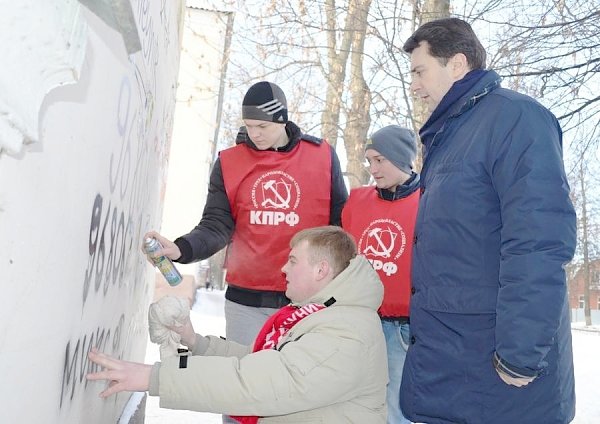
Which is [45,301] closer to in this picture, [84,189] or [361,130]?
[84,189]

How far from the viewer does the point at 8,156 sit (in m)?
0.99

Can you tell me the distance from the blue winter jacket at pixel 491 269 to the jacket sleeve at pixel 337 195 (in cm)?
114

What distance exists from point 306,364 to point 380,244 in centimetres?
142

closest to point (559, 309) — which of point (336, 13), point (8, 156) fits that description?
point (8, 156)

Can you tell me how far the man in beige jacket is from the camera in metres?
1.90

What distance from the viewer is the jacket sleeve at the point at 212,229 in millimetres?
3006

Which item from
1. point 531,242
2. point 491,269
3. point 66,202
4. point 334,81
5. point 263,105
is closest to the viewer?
point 66,202

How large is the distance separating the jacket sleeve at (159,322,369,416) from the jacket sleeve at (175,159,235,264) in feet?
3.57

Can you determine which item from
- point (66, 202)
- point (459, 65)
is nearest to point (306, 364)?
point (66, 202)

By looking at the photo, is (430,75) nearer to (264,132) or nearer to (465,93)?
(465,93)

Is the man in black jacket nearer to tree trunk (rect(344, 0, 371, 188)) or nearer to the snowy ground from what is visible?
the snowy ground

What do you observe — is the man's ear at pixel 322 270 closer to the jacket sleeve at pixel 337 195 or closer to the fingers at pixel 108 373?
the fingers at pixel 108 373

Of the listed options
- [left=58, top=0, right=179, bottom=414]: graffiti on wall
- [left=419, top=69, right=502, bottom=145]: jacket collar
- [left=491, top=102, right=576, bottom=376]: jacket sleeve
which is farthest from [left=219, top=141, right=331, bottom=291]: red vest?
[left=491, top=102, right=576, bottom=376]: jacket sleeve

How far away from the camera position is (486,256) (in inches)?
81.0
